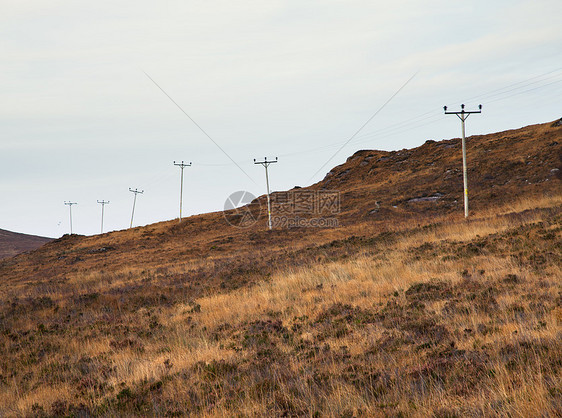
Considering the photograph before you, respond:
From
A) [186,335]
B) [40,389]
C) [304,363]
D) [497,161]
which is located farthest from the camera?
[497,161]

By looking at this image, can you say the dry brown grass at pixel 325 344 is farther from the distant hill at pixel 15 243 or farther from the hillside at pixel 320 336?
the distant hill at pixel 15 243

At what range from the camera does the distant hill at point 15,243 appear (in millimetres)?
93912

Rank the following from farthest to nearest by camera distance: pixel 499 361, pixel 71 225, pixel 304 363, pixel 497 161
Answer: pixel 71 225 → pixel 497 161 → pixel 304 363 → pixel 499 361

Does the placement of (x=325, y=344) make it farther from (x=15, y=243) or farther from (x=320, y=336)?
(x=15, y=243)

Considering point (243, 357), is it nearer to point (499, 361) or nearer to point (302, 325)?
point (302, 325)

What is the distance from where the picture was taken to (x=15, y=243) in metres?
106

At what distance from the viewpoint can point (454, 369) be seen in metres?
5.78

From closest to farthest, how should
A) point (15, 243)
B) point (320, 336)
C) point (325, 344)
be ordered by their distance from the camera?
point (325, 344) → point (320, 336) → point (15, 243)

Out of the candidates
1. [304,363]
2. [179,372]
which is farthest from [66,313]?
[304,363]

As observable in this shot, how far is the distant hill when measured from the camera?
9391cm

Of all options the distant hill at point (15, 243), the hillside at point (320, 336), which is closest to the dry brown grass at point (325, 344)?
the hillside at point (320, 336)

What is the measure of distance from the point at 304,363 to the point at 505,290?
19.5 feet

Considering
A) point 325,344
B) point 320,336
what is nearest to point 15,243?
point 320,336

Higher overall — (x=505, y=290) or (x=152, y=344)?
(x=505, y=290)
